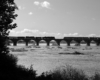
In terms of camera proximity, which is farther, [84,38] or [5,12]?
[84,38]

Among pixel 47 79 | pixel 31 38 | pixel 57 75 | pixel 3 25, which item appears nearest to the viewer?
pixel 47 79

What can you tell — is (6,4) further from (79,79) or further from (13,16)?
(79,79)

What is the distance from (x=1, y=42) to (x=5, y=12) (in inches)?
85.8

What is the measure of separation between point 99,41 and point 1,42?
76849mm

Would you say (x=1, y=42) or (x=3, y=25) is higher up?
(x=3, y=25)

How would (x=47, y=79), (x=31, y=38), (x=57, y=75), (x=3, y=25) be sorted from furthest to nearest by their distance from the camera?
1. (x=31, y=38)
2. (x=57, y=75)
3. (x=3, y=25)
4. (x=47, y=79)

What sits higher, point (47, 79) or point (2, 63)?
point (2, 63)

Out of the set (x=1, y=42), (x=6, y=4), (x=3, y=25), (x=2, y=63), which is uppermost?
(x=6, y=4)

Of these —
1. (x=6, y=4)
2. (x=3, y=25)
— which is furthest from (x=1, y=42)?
(x=6, y=4)

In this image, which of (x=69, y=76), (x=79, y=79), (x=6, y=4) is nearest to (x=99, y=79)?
(x=79, y=79)

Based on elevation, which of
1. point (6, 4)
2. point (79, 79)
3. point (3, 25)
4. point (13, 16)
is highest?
point (6, 4)

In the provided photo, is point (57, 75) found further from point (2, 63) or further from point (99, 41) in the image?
point (99, 41)

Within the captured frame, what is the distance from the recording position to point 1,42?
929 centimetres

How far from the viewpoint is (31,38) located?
79.0 meters
